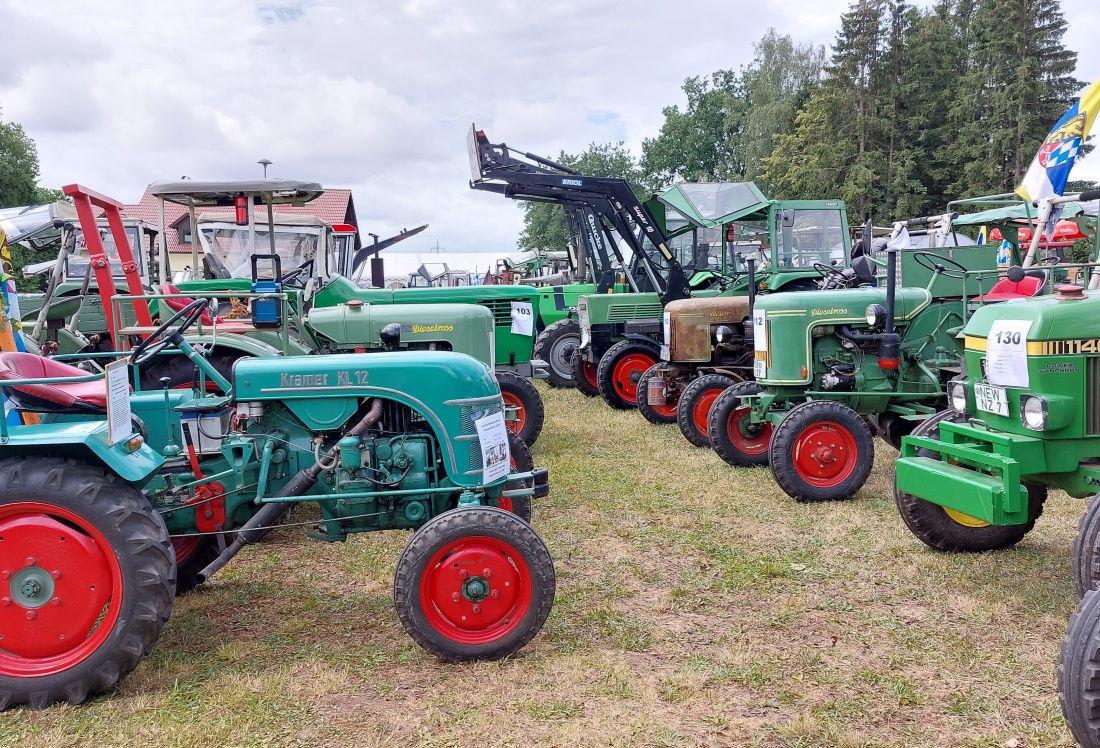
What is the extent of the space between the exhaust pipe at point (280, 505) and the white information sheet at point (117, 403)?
2.01 feet

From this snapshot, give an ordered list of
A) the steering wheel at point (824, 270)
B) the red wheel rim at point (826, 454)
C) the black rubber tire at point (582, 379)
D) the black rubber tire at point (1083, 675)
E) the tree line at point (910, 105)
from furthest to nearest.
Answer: the tree line at point (910, 105) → the black rubber tire at point (582, 379) → the steering wheel at point (824, 270) → the red wheel rim at point (826, 454) → the black rubber tire at point (1083, 675)

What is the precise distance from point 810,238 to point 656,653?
25.3 ft

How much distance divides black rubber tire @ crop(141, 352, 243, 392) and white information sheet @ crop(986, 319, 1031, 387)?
170 inches

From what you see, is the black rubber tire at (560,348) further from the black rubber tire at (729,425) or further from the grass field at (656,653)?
the grass field at (656,653)

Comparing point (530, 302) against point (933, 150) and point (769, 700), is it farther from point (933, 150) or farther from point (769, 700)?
point (933, 150)

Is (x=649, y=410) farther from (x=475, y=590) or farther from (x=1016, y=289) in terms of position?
(x=475, y=590)

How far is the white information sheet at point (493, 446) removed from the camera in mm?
3742

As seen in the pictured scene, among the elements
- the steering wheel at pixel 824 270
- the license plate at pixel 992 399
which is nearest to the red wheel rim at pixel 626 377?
the steering wheel at pixel 824 270

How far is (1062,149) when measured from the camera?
7.96 meters

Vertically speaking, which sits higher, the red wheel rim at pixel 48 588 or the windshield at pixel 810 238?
the windshield at pixel 810 238

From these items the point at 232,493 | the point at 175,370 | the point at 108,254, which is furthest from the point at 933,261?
the point at 108,254

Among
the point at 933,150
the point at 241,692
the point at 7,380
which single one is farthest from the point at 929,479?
the point at 933,150

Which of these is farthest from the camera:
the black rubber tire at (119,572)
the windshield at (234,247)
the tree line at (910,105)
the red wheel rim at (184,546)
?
the tree line at (910,105)

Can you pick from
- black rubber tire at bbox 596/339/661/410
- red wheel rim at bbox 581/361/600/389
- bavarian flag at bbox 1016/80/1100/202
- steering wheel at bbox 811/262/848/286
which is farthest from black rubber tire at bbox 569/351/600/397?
bavarian flag at bbox 1016/80/1100/202
